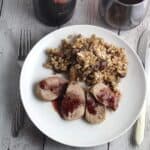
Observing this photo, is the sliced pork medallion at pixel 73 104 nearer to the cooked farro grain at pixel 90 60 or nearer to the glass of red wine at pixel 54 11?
the cooked farro grain at pixel 90 60

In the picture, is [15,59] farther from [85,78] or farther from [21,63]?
[85,78]

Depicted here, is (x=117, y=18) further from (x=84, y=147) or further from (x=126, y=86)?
(x=84, y=147)

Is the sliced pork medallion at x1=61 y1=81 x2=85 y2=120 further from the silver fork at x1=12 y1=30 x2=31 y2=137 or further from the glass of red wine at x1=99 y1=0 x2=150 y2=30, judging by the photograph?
the glass of red wine at x1=99 y1=0 x2=150 y2=30

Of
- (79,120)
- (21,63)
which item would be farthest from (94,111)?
(21,63)

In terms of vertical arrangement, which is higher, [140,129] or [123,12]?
[123,12]

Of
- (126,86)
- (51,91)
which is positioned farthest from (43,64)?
(126,86)
